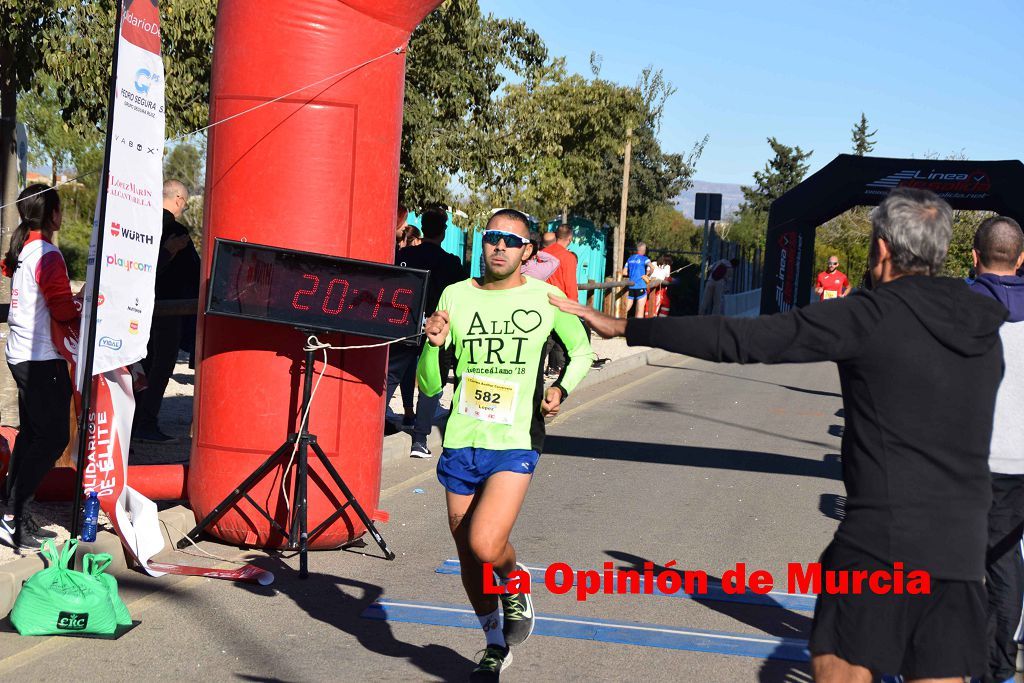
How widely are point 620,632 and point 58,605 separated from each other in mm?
2680

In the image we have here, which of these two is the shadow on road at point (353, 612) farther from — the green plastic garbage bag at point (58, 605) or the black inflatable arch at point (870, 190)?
the black inflatable arch at point (870, 190)

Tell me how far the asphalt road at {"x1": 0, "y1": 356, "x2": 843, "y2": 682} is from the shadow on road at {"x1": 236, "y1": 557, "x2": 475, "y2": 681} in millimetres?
12

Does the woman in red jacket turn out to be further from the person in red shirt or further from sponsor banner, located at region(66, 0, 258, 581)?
the person in red shirt

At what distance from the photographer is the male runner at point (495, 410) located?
5152 millimetres

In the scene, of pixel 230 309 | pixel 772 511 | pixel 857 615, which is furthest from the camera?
pixel 772 511

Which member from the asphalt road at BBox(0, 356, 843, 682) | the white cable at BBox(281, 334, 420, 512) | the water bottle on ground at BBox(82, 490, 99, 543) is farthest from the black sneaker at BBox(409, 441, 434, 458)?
the water bottle on ground at BBox(82, 490, 99, 543)

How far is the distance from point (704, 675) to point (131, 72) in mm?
4003

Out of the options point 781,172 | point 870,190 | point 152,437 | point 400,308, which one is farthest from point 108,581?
point 781,172

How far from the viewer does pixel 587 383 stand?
1864cm

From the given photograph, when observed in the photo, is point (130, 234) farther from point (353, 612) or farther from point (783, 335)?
point (783, 335)

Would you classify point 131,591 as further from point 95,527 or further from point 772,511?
point 772,511

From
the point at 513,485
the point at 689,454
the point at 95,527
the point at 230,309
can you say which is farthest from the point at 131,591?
the point at 689,454

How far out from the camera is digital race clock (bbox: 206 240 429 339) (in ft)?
23.2

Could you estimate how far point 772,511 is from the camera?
31.2 ft
